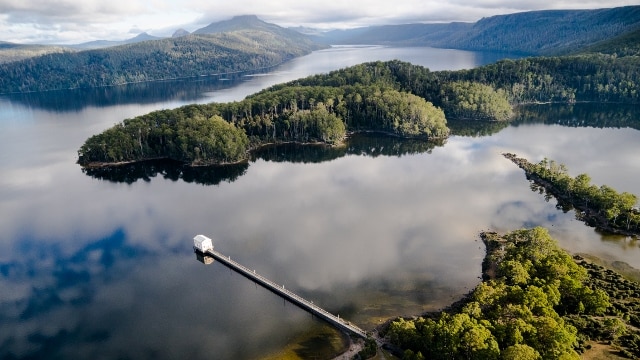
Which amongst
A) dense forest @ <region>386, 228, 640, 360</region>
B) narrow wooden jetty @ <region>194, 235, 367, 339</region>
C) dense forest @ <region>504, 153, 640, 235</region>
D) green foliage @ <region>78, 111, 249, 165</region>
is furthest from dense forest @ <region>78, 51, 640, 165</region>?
dense forest @ <region>386, 228, 640, 360</region>

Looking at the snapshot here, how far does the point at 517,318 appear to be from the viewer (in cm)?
4184

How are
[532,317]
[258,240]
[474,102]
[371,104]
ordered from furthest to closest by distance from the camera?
[474,102] < [371,104] < [258,240] < [532,317]

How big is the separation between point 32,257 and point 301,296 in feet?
152

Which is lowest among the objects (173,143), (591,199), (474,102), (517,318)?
(517,318)

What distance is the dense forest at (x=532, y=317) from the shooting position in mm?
38250

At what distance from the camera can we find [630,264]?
59562 mm

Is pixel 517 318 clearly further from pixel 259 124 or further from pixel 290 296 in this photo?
pixel 259 124

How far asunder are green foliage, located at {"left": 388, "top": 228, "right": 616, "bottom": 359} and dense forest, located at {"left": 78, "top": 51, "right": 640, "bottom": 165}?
80712 millimetres

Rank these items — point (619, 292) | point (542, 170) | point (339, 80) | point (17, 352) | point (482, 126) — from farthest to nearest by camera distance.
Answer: point (339, 80), point (482, 126), point (542, 170), point (619, 292), point (17, 352)

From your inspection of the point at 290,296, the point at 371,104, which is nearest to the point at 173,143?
the point at 371,104

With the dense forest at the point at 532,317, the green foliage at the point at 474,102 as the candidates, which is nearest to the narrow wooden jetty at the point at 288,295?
the dense forest at the point at 532,317

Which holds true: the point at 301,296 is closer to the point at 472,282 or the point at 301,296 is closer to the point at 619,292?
→ the point at 472,282

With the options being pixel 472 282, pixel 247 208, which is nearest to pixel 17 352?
pixel 247 208

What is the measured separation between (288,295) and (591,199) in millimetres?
59644
